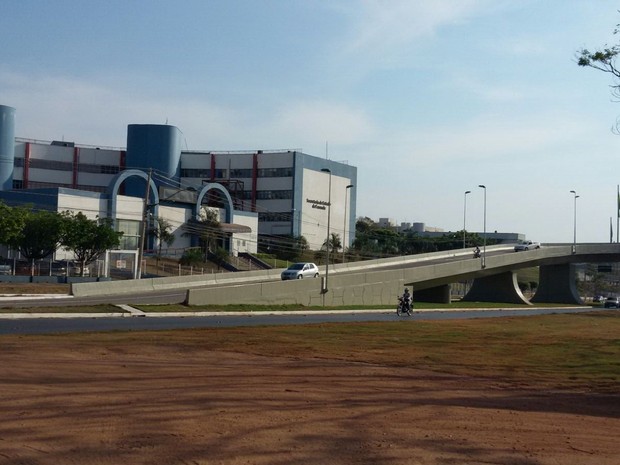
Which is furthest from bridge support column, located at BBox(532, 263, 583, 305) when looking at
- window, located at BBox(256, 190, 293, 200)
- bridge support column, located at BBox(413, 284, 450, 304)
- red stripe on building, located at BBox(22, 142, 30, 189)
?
red stripe on building, located at BBox(22, 142, 30, 189)

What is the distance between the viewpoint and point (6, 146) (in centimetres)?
8862

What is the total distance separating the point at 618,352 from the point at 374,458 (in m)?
19.6

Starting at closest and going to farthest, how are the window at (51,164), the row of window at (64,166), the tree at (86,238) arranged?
1. the tree at (86,238)
2. the row of window at (64,166)
3. the window at (51,164)

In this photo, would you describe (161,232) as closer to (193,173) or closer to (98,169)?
(98,169)

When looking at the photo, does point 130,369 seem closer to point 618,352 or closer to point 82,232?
point 618,352

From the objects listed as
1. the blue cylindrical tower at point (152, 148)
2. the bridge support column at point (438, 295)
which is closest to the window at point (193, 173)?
the blue cylindrical tower at point (152, 148)

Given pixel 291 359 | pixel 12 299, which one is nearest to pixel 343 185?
pixel 12 299

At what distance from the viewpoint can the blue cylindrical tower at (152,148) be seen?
9850 cm

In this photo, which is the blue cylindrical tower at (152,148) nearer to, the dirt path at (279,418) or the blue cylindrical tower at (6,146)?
the blue cylindrical tower at (6,146)

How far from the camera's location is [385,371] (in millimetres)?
17859

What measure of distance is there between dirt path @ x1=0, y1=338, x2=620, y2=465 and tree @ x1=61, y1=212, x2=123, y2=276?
47306 millimetres

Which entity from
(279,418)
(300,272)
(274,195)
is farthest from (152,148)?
(279,418)

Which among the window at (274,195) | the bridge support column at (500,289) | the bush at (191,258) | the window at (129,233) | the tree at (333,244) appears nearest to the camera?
the bush at (191,258)

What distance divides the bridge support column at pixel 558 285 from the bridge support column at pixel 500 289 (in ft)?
26.1
